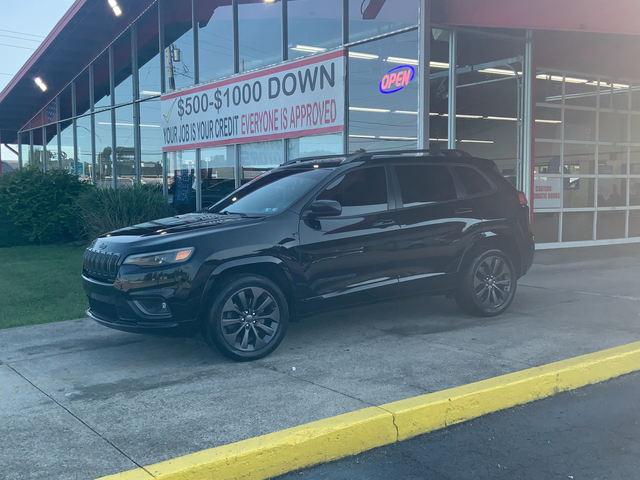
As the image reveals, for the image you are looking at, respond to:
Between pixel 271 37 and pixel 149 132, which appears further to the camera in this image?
pixel 149 132

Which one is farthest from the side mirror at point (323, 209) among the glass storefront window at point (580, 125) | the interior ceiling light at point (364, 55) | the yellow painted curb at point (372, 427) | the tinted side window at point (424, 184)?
the glass storefront window at point (580, 125)

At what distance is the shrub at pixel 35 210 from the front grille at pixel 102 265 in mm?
9922

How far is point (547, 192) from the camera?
1263 centimetres

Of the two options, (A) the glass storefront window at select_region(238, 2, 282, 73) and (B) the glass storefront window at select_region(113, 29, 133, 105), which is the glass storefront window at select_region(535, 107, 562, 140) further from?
(B) the glass storefront window at select_region(113, 29, 133, 105)

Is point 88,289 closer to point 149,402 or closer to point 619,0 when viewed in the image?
point 149,402

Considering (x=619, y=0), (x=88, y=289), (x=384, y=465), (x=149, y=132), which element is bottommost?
(x=384, y=465)

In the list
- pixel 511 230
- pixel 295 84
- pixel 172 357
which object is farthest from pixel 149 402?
pixel 295 84

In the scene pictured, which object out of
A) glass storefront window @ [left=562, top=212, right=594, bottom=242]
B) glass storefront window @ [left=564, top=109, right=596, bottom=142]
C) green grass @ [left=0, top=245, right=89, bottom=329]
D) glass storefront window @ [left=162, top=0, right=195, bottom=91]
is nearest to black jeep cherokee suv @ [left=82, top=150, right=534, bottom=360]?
green grass @ [left=0, top=245, right=89, bottom=329]

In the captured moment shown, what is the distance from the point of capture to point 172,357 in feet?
19.1

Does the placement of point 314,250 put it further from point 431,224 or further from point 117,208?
point 117,208

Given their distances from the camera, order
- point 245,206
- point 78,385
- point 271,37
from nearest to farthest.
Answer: point 78,385 → point 245,206 → point 271,37

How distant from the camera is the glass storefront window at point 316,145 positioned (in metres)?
11.2

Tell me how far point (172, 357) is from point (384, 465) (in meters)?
2.72

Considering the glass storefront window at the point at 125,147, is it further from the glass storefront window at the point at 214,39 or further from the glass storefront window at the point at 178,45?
the glass storefront window at the point at 214,39
